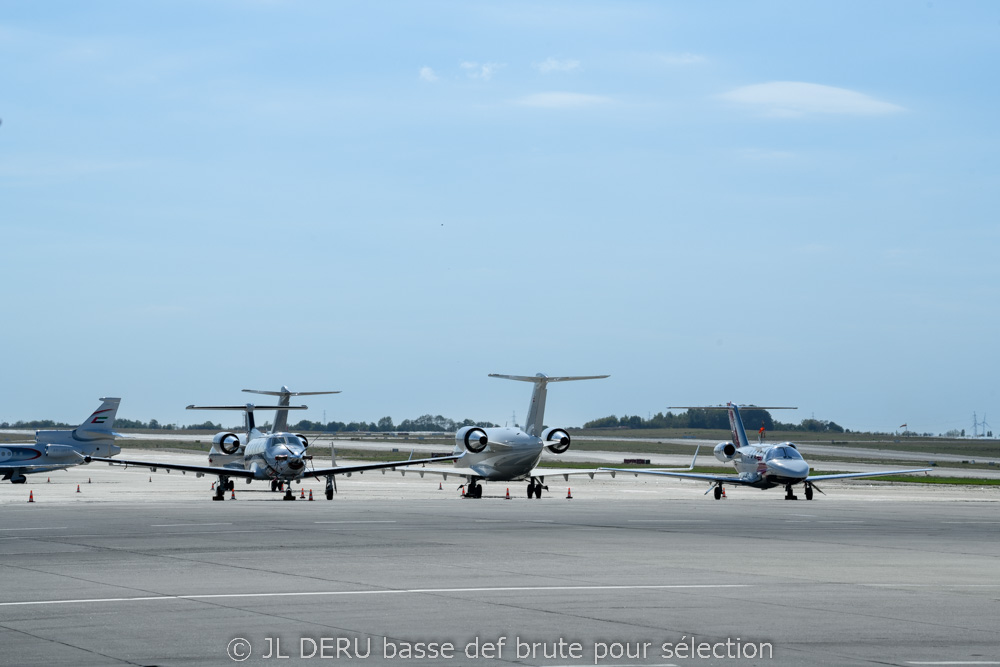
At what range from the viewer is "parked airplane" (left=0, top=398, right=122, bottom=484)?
60.2 meters

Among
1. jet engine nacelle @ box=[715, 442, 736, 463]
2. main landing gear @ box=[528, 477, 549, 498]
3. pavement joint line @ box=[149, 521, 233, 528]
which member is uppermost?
jet engine nacelle @ box=[715, 442, 736, 463]

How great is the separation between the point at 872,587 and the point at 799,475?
30.6 metres

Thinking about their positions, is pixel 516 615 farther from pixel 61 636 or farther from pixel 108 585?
pixel 108 585

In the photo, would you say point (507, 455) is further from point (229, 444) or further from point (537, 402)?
point (229, 444)

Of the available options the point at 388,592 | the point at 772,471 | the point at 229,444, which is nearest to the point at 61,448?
the point at 229,444

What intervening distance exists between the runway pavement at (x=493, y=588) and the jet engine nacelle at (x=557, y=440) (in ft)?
49.1

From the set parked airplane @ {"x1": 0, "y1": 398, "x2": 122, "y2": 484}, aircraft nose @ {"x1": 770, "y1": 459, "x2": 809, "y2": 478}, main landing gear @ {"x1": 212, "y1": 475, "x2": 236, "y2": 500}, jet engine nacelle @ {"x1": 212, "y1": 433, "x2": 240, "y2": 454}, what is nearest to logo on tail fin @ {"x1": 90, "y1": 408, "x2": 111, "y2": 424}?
parked airplane @ {"x1": 0, "y1": 398, "x2": 122, "y2": 484}

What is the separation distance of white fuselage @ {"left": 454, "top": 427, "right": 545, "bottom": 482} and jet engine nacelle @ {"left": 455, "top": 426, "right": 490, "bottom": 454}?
18cm

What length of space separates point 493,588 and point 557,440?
3403 centimetres

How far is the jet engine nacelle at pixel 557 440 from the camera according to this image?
49.3 metres

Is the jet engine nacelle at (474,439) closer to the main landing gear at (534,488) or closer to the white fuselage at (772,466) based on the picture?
the main landing gear at (534,488)

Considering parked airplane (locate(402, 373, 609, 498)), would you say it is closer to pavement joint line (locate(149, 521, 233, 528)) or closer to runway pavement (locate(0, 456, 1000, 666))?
runway pavement (locate(0, 456, 1000, 666))

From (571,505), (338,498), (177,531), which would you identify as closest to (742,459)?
(571,505)

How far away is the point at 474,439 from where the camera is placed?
4825 cm
